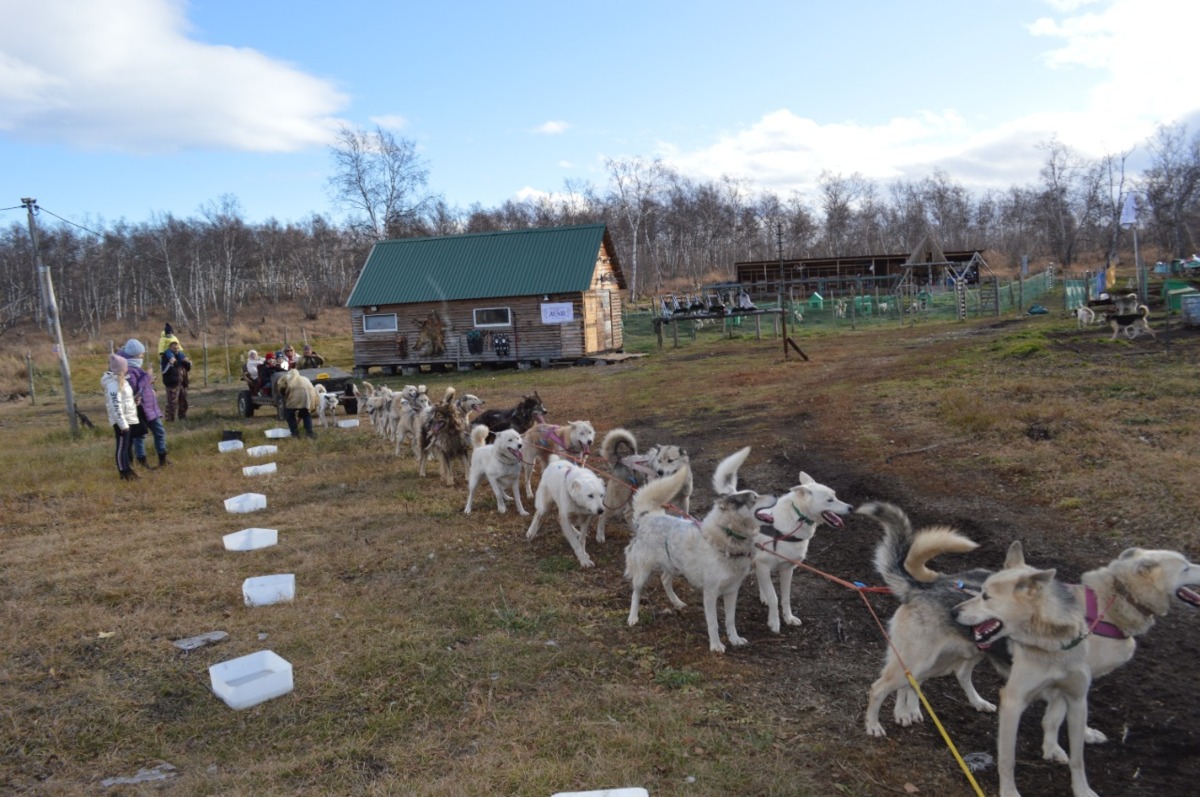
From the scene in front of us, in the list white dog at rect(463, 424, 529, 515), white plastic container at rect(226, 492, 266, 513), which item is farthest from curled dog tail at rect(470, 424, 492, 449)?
white plastic container at rect(226, 492, 266, 513)

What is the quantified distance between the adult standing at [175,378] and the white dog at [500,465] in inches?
450

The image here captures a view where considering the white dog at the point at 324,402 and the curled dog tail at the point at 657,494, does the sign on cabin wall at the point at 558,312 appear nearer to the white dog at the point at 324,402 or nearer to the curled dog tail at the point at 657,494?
the white dog at the point at 324,402

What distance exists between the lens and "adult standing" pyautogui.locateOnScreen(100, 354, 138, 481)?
10773 mm

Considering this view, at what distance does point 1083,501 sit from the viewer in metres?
7.02

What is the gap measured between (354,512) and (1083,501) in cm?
765

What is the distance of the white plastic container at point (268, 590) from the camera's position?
633cm

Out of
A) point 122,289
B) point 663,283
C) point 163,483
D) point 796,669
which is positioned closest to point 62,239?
point 122,289

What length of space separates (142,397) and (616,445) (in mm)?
7852

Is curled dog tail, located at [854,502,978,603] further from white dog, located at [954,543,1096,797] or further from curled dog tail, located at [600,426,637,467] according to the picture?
curled dog tail, located at [600,426,637,467]

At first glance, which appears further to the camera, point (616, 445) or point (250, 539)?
point (250, 539)

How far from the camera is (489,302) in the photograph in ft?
88.8

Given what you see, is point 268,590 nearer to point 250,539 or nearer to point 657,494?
point 250,539

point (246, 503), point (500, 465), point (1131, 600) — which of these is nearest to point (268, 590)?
point (500, 465)

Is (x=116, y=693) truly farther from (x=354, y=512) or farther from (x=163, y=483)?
(x=163, y=483)
